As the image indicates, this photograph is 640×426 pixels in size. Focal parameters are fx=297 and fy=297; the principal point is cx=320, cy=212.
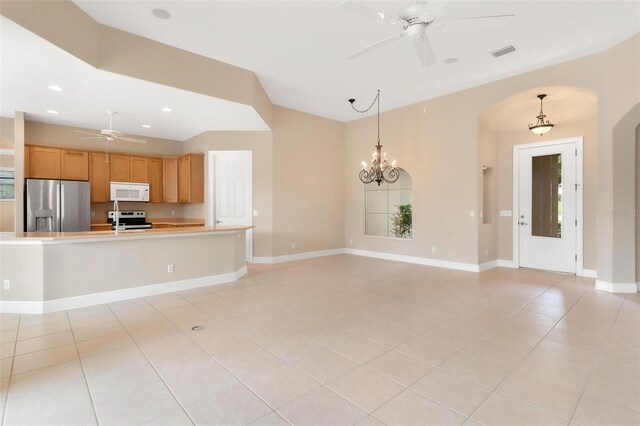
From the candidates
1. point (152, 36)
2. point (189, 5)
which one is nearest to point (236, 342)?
point (189, 5)

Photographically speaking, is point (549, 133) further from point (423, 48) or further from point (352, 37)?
point (352, 37)

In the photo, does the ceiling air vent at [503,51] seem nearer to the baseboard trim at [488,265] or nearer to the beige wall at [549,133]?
the beige wall at [549,133]

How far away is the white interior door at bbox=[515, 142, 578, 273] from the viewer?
5.57 metres

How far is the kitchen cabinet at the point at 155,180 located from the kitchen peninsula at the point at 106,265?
3512 mm

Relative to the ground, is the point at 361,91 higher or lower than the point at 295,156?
higher

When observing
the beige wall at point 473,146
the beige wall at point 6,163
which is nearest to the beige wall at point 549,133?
the beige wall at point 473,146

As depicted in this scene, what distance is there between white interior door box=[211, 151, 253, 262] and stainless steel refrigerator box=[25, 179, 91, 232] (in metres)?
2.60

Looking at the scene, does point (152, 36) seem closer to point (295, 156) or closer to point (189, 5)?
point (189, 5)

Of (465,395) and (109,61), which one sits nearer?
(465,395)

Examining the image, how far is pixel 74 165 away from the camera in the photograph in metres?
6.38

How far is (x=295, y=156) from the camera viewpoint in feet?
23.6

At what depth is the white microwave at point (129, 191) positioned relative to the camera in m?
6.81

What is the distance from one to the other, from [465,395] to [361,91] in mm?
5410

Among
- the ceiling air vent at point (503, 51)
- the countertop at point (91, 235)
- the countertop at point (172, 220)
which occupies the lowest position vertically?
the countertop at point (91, 235)
